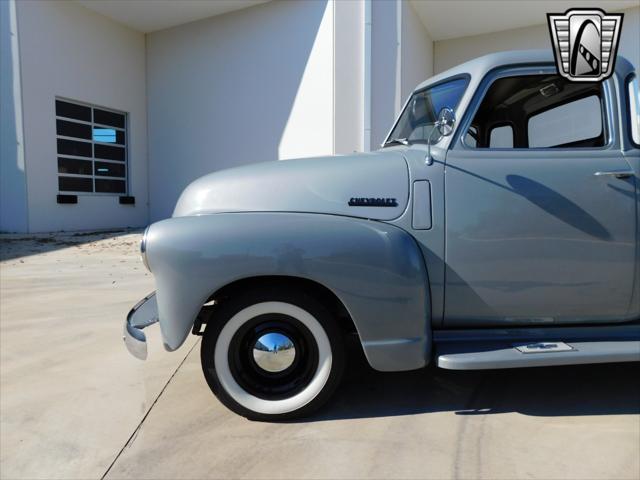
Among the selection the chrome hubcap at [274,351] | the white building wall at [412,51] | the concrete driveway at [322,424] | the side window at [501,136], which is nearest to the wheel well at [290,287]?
the chrome hubcap at [274,351]

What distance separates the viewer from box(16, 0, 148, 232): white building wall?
35.7ft

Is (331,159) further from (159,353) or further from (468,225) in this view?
(159,353)

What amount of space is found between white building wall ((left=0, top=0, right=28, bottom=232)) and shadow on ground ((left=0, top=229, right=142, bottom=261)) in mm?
622

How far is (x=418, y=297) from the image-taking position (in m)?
2.53

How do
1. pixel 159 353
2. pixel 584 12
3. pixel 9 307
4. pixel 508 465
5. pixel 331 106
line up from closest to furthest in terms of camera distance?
pixel 508 465
pixel 584 12
pixel 159 353
pixel 9 307
pixel 331 106

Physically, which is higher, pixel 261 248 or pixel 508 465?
pixel 261 248

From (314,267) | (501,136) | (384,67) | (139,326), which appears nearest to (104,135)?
(384,67)

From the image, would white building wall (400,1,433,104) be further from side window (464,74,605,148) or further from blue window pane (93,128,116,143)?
side window (464,74,605,148)

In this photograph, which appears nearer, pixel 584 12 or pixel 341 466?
pixel 341 466

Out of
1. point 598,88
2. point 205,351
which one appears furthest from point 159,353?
point 598,88

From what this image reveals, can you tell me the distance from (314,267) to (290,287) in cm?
18

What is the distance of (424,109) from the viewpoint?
3.23 meters

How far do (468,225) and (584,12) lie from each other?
189cm

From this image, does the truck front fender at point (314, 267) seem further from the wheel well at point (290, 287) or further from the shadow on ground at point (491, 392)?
the shadow on ground at point (491, 392)
